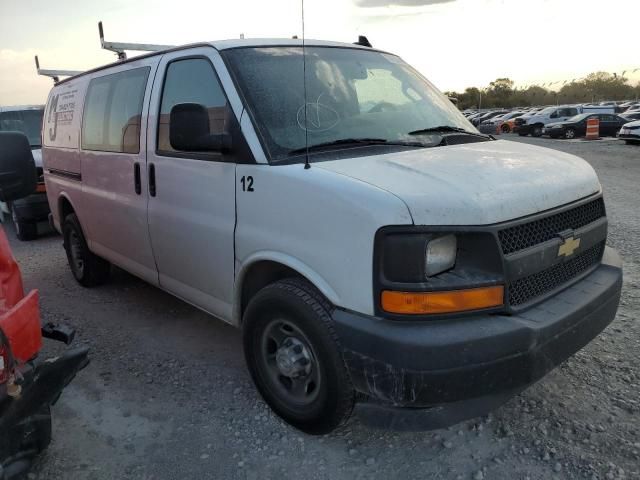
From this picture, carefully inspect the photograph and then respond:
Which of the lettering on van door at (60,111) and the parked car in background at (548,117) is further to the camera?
the parked car in background at (548,117)

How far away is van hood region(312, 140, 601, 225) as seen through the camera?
2.26 metres

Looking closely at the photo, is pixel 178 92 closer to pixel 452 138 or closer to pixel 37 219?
pixel 452 138

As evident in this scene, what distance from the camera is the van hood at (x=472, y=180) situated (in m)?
2.26

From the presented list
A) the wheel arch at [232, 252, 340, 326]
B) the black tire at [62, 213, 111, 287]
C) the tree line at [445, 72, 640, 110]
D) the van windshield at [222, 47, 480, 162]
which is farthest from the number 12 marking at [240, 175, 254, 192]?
the tree line at [445, 72, 640, 110]

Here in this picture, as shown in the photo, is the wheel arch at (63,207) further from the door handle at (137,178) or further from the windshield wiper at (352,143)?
the windshield wiper at (352,143)

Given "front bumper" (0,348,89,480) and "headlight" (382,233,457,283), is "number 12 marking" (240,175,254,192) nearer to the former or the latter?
"headlight" (382,233,457,283)

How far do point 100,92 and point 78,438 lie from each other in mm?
3017

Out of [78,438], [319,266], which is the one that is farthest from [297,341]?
[78,438]

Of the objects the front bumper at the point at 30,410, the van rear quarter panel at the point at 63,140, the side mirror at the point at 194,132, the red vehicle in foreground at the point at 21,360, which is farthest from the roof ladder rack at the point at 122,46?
the front bumper at the point at 30,410

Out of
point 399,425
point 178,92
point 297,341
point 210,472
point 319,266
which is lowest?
point 210,472

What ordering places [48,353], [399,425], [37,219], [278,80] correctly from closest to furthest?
[399,425] → [278,80] → [48,353] → [37,219]

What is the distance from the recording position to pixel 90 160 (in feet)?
15.2

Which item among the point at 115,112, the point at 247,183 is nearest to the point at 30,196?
the point at 115,112

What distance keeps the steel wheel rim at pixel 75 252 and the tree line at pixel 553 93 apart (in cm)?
7783
